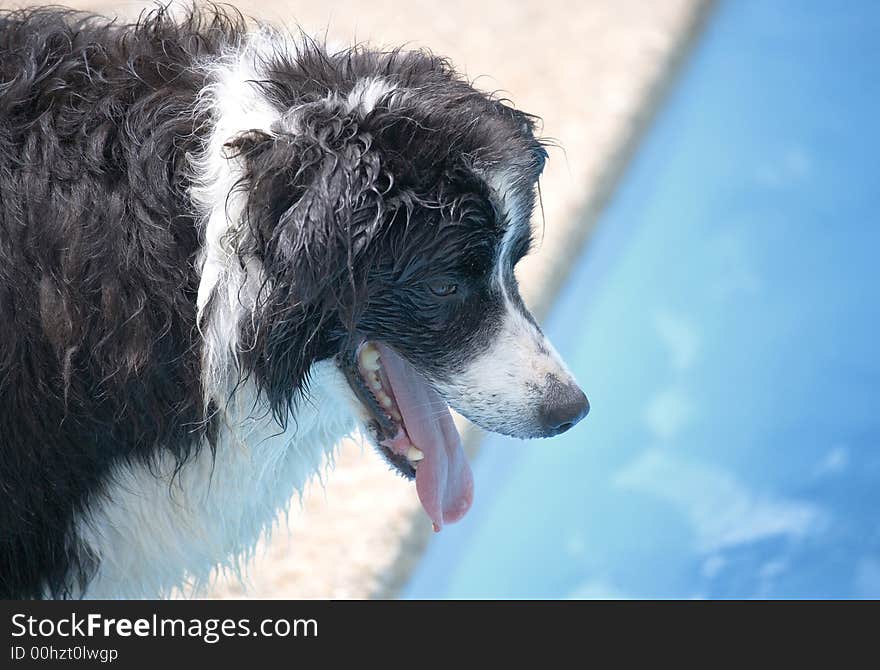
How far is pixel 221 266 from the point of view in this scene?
204 cm

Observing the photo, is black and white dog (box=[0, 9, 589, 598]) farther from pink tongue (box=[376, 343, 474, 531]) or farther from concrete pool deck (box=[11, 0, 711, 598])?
concrete pool deck (box=[11, 0, 711, 598])

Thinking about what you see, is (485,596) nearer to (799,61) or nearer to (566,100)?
(566,100)

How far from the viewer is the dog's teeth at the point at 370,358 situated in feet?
7.47

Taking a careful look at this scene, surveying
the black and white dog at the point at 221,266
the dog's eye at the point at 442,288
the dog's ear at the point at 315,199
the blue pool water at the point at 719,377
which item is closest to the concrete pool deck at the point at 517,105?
the blue pool water at the point at 719,377

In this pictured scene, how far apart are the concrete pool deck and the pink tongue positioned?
31.5 inches

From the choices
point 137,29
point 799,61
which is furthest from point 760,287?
point 137,29

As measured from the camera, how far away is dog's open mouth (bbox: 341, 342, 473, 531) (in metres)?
2.29

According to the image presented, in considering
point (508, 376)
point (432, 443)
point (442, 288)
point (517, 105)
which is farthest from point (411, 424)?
point (517, 105)

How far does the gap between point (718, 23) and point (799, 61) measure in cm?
51

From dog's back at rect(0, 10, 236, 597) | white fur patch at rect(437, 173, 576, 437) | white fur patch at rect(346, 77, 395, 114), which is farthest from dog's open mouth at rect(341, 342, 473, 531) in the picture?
white fur patch at rect(346, 77, 395, 114)

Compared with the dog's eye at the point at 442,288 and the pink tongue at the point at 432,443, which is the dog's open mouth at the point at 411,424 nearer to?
the pink tongue at the point at 432,443

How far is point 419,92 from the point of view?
6.94 ft

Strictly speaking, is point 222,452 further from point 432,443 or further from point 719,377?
point 719,377

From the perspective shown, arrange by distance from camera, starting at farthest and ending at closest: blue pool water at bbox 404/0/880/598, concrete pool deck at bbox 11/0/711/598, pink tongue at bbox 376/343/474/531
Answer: blue pool water at bbox 404/0/880/598 → concrete pool deck at bbox 11/0/711/598 → pink tongue at bbox 376/343/474/531
